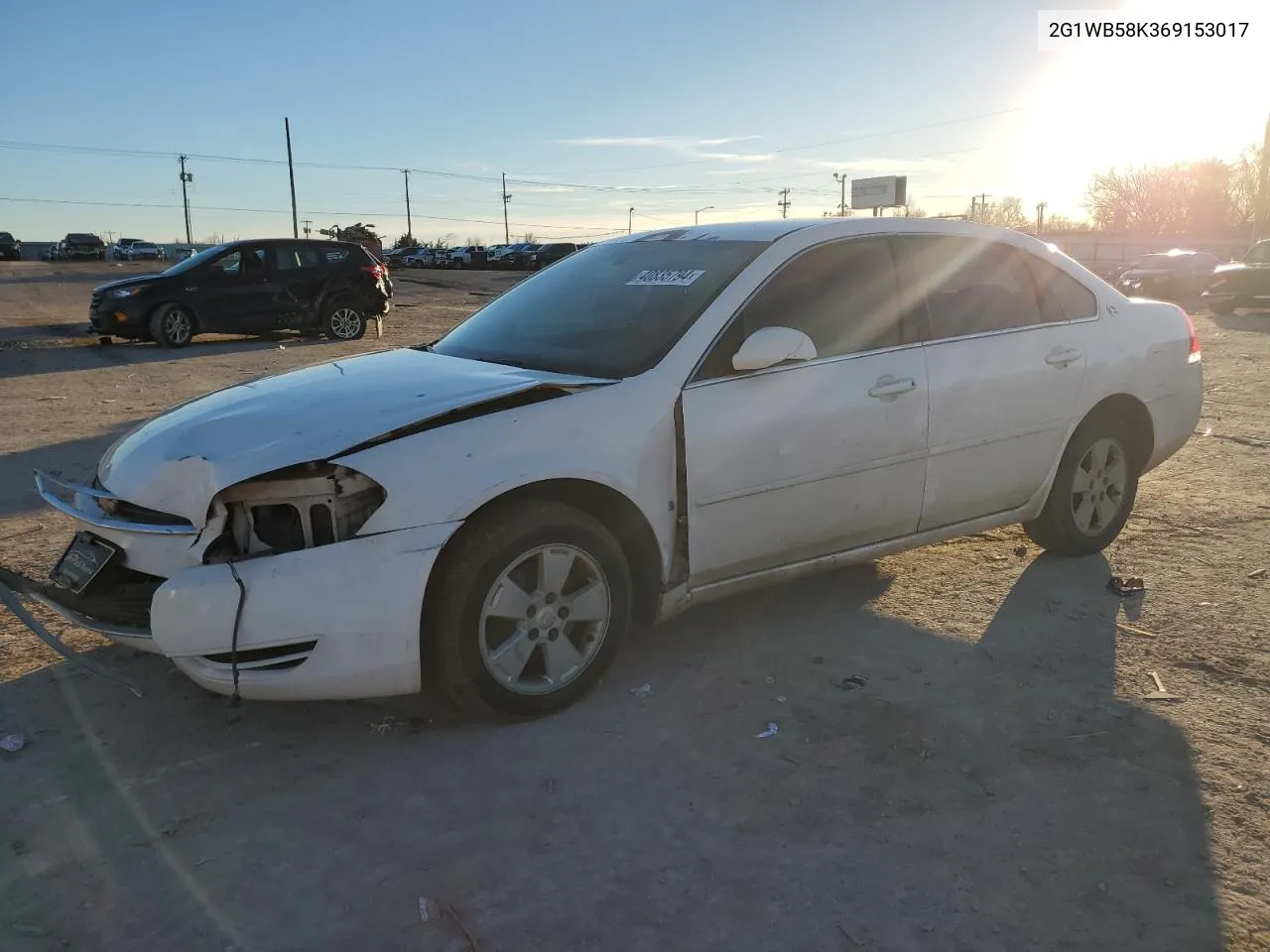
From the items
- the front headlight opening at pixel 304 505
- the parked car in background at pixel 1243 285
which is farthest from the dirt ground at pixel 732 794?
the parked car in background at pixel 1243 285

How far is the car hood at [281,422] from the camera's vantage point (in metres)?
3.05

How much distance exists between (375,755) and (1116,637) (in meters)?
2.99

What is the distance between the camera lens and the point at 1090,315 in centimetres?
483

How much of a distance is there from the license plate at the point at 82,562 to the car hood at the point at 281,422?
0.20 m

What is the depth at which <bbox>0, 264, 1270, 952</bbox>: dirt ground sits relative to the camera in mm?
2369

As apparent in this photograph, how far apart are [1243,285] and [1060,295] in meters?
18.7

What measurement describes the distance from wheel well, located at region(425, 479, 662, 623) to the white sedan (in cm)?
1

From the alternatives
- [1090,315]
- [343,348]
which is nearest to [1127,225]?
[343,348]

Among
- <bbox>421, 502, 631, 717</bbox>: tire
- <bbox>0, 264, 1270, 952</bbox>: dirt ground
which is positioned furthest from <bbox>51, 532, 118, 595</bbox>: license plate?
<bbox>421, 502, 631, 717</bbox>: tire

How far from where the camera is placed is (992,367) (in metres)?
4.36

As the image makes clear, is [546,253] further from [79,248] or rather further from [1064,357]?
[1064,357]

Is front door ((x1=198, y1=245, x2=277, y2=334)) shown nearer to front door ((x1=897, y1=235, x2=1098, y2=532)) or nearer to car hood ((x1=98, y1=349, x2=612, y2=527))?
car hood ((x1=98, y1=349, x2=612, y2=527))

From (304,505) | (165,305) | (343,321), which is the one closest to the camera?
(304,505)

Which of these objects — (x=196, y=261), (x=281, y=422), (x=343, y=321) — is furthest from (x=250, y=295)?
(x=281, y=422)
